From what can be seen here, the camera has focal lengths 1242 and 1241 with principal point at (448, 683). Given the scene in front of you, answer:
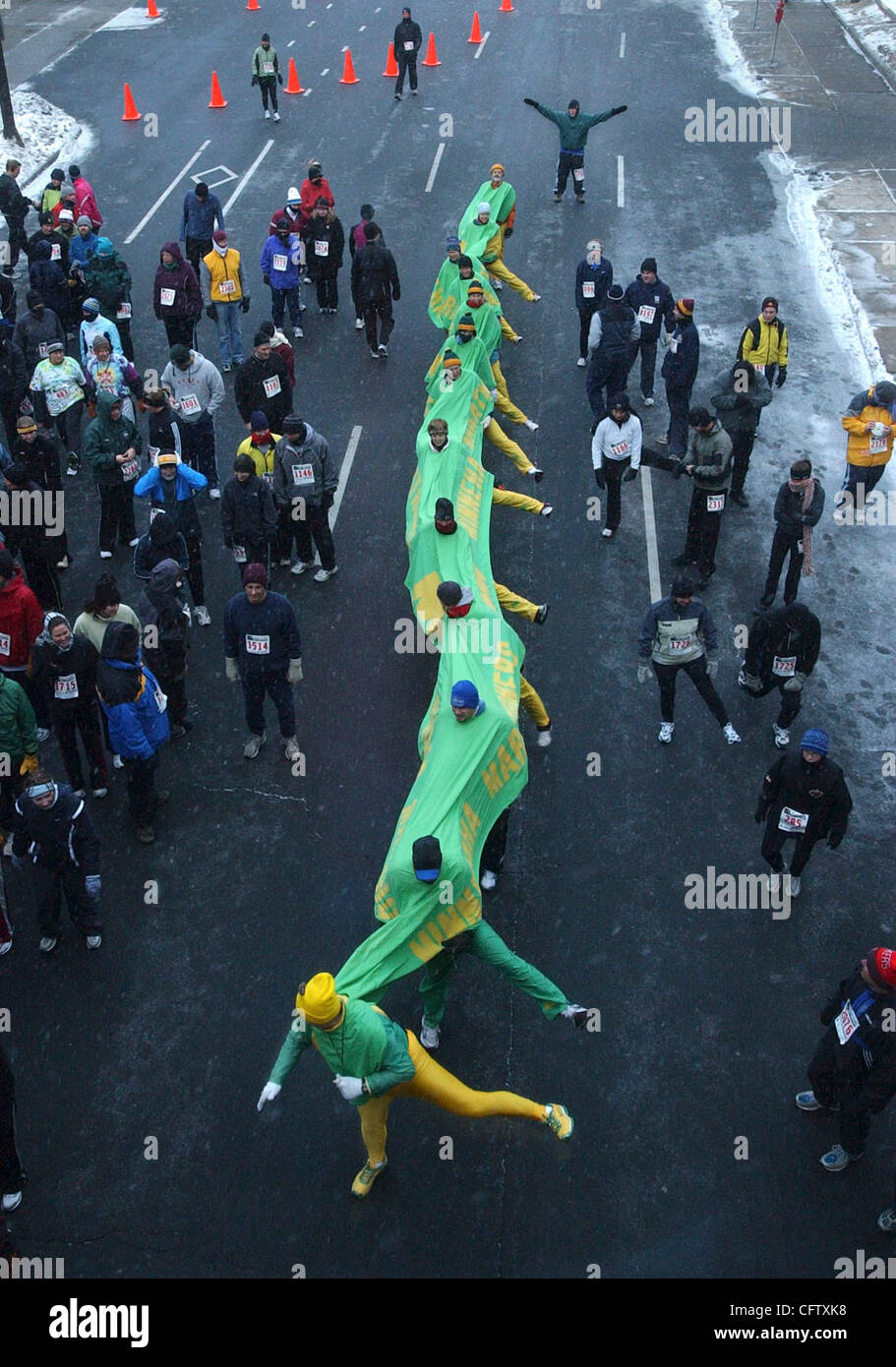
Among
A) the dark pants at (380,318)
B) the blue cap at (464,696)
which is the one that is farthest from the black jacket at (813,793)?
the dark pants at (380,318)

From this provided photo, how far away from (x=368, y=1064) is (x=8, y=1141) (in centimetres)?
219

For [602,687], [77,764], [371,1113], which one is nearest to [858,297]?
[602,687]

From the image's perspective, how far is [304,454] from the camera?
11555mm

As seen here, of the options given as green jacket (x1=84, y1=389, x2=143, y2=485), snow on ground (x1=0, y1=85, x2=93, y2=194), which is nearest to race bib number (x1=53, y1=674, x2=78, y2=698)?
green jacket (x1=84, y1=389, x2=143, y2=485)

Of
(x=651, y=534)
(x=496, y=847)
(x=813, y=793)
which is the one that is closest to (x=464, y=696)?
(x=496, y=847)

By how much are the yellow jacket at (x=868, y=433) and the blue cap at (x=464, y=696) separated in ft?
20.7

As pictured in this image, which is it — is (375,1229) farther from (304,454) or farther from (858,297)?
(858,297)

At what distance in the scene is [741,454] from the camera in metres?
13.2

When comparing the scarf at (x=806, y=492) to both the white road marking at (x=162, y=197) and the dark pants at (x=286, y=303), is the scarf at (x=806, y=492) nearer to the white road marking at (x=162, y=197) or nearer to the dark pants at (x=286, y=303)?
the dark pants at (x=286, y=303)

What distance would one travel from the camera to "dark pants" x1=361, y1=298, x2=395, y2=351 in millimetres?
15867

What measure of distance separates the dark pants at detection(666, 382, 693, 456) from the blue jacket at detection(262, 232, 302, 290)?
5.35 metres

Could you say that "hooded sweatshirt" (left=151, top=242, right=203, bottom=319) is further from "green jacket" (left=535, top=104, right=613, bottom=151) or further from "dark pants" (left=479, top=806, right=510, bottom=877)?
"dark pants" (left=479, top=806, right=510, bottom=877)
